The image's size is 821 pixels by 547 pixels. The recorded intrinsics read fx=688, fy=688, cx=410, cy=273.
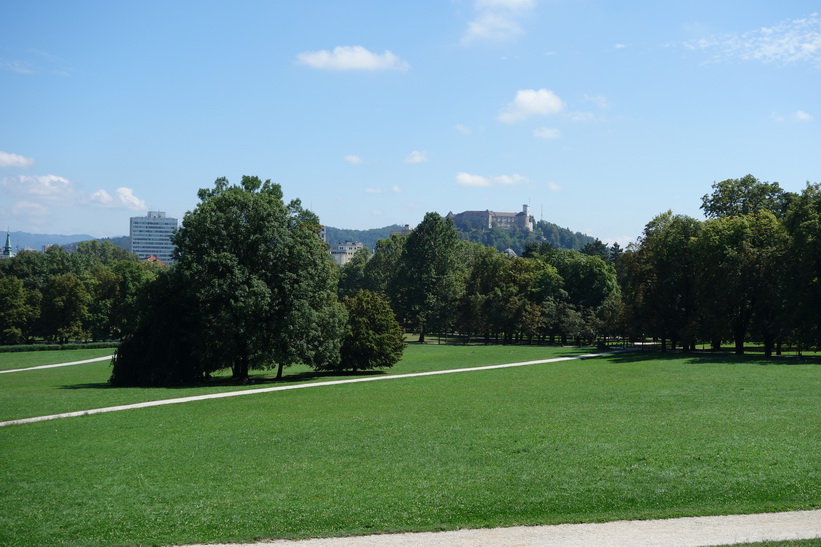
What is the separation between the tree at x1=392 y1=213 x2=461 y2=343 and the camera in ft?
294

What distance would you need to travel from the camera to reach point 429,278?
90312 mm

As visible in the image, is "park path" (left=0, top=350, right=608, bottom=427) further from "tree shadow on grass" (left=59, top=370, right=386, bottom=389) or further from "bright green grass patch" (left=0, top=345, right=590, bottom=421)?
"tree shadow on grass" (left=59, top=370, right=386, bottom=389)

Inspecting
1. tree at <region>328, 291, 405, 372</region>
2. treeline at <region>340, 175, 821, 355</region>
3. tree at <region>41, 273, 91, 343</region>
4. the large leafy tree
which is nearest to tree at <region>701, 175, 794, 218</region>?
treeline at <region>340, 175, 821, 355</region>

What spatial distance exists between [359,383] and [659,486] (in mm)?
25616

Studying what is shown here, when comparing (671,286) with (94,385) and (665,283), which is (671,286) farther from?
(94,385)

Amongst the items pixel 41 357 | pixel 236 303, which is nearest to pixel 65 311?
pixel 41 357

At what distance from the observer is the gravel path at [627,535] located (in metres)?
10.8

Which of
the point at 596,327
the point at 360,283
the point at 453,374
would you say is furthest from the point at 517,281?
the point at 453,374

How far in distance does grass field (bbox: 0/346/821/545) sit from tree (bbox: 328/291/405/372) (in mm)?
15968

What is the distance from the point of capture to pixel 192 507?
13.2 metres

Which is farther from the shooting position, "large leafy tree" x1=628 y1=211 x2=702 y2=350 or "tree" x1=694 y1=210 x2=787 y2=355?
"large leafy tree" x1=628 y1=211 x2=702 y2=350

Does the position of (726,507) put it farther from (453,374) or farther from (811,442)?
(453,374)

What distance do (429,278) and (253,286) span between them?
52.2m

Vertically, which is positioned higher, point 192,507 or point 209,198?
point 209,198
